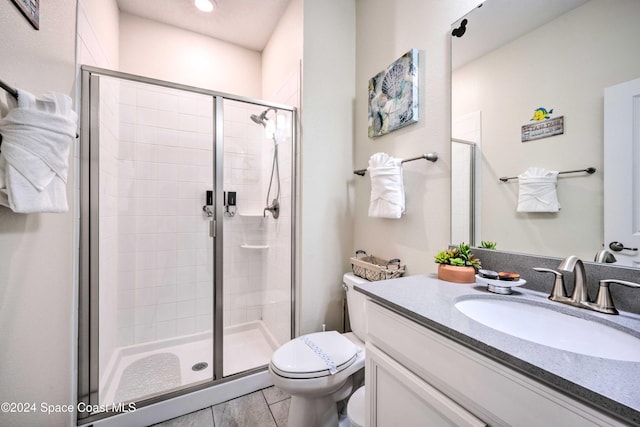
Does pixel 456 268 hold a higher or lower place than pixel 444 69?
lower

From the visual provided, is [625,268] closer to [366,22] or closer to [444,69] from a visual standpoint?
[444,69]

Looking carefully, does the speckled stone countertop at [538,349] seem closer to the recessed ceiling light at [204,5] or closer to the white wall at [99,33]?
the white wall at [99,33]

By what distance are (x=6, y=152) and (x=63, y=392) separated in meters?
1.09

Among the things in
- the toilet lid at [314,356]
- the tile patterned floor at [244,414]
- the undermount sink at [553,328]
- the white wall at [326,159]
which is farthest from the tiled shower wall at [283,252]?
the undermount sink at [553,328]

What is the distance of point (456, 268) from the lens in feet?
3.27

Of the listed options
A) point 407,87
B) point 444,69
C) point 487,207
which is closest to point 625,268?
point 487,207

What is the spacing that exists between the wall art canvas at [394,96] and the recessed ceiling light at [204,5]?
53.3 inches

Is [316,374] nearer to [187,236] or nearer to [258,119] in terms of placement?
[187,236]

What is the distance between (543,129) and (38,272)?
6.05 feet

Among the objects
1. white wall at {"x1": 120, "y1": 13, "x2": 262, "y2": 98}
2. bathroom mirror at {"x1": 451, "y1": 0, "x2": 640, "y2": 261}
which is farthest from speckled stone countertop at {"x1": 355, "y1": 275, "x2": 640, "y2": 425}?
white wall at {"x1": 120, "y1": 13, "x2": 262, "y2": 98}

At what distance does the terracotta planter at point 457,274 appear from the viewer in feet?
3.19

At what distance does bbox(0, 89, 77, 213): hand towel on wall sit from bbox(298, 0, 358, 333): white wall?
1142 millimetres

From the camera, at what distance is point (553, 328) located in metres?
0.73

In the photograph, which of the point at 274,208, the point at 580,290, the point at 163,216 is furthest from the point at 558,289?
the point at 163,216
